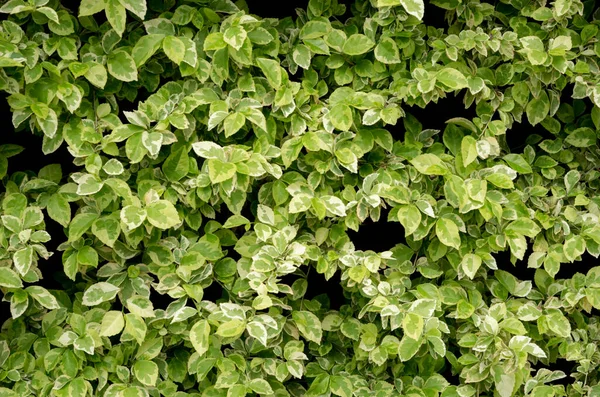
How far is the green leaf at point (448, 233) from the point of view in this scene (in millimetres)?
2232

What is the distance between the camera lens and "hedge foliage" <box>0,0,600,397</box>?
212 cm

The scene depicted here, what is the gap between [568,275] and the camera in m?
2.88

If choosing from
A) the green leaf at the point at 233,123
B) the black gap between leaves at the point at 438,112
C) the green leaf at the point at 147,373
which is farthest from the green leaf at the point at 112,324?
the black gap between leaves at the point at 438,112

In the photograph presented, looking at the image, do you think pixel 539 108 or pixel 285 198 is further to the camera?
pixel 539 108

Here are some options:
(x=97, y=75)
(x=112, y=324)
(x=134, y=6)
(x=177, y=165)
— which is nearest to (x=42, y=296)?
(x=112, y=324)

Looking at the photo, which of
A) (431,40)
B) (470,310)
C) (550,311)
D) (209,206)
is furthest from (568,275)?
(209,206)

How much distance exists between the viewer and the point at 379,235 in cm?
275

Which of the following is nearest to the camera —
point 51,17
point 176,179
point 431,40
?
point 51,17

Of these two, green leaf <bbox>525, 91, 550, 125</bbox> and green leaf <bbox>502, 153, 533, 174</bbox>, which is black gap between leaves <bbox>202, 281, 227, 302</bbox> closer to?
green leaf <bbox>502, 153, 533, 174</bbox>

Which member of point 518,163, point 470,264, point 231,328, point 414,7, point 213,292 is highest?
point 414,7

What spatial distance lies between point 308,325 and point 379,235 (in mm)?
577

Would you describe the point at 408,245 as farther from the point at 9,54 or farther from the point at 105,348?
the point at 9,54

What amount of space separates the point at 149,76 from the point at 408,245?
101 cm

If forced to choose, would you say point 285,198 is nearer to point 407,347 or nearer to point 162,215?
point 162,215
